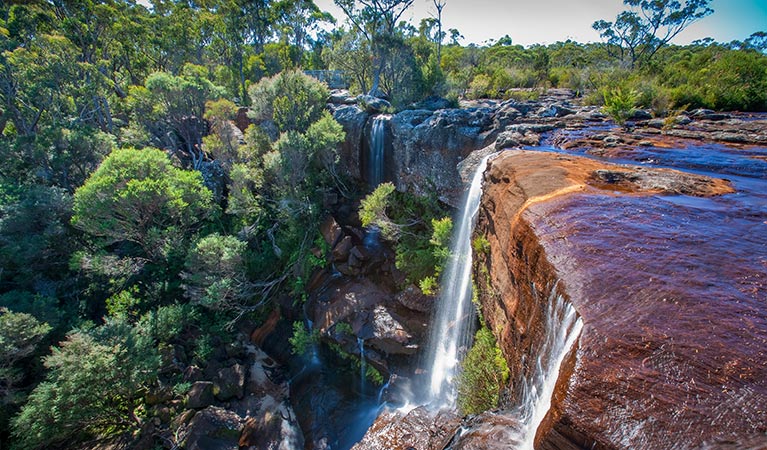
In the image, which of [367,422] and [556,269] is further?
[367,422]

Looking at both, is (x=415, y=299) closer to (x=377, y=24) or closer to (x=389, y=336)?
(x=389, y=336)

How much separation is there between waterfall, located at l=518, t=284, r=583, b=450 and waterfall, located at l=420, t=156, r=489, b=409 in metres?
4.67

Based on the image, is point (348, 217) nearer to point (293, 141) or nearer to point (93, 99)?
point (293, 141)

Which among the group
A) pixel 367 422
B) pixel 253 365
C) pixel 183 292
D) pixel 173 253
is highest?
pixel 173 253

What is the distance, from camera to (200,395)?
1027 cm

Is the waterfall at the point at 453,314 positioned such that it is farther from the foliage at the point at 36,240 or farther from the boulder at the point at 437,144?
the foliage at the point at 36,240

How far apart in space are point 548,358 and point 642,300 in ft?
3.75

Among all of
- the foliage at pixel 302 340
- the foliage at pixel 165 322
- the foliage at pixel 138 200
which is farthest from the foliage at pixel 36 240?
the foliage at pixel 302 340

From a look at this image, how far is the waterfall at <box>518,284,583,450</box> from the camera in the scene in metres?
3.06

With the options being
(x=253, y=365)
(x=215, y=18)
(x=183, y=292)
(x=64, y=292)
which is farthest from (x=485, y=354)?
(x=215, y=18)

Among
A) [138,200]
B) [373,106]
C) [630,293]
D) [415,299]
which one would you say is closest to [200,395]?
[138,200]

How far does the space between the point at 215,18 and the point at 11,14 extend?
1277cm

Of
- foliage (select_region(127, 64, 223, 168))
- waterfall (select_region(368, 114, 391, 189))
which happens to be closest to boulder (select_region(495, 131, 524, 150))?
waterfall (select_region(368, 114, 391, 189))

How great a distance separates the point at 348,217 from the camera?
15.4m
